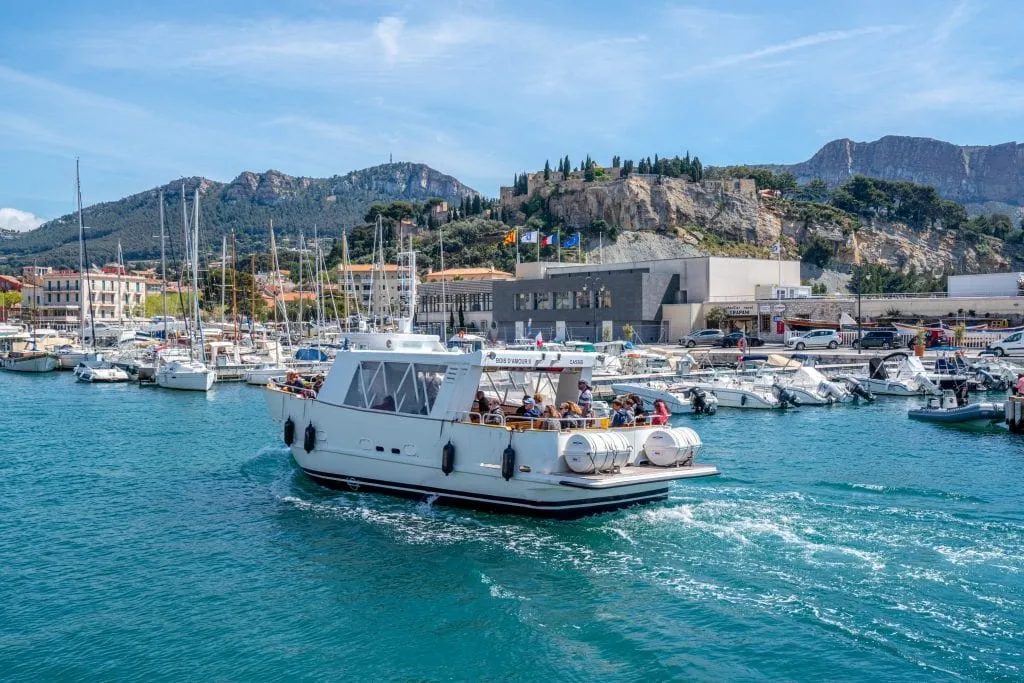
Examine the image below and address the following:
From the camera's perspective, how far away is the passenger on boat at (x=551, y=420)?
57.6 feet

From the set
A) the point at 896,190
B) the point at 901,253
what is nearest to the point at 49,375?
the point at 901,253

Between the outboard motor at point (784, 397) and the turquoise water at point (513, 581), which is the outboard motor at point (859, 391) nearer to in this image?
the outboard motor at point (784, 397)

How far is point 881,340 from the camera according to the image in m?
63.4

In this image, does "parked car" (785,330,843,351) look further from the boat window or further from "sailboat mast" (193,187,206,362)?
the boat window

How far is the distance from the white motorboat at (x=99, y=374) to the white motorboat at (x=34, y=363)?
11.0 meters

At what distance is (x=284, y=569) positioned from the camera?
15867 millimetres

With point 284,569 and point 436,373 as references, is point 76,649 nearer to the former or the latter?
point 284,569

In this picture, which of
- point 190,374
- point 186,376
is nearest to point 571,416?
point 190,374

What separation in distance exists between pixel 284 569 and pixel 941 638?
11077mm

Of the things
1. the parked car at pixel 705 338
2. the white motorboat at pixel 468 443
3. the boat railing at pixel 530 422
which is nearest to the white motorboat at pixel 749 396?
the white motorboat at pixel 468 443

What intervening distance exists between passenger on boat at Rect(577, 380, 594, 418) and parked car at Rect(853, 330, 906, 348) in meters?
48.2

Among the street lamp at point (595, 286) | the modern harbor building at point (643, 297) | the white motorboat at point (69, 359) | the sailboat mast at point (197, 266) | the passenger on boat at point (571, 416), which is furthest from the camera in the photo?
the street lamp at point (595, 286)

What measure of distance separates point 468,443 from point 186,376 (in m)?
36.7

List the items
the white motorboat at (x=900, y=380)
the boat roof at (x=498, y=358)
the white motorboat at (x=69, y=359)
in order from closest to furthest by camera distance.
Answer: the boat roof at (x=498, y=358), the white motorboat at (x=900, y=380), the white motorboat at (x=69, y=359)
